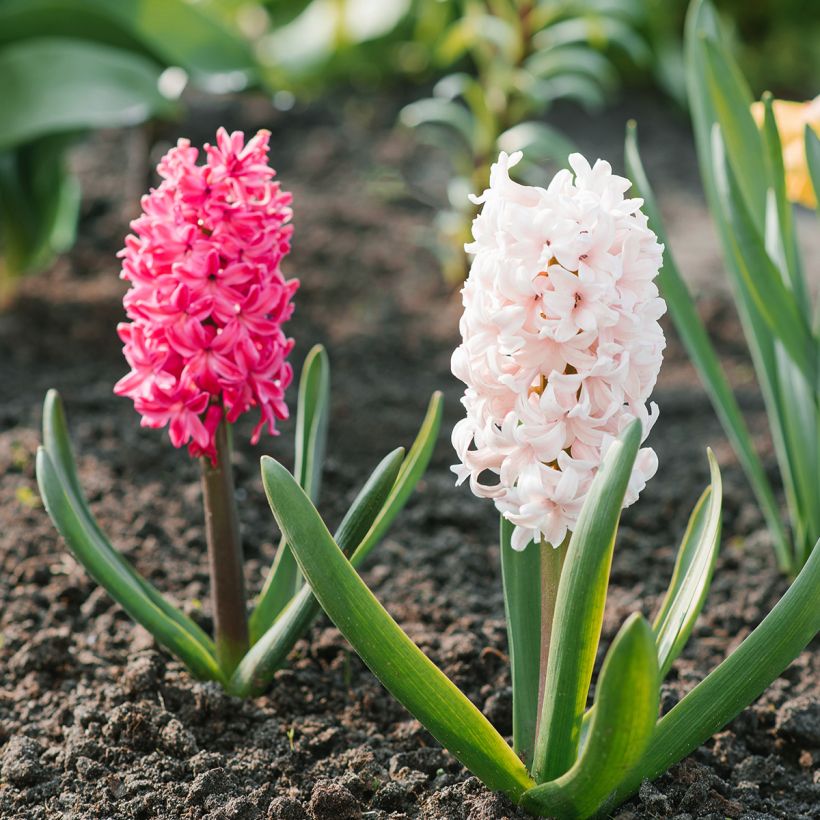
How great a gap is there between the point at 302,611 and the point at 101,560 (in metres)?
0.31

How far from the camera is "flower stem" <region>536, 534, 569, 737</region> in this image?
1463mm

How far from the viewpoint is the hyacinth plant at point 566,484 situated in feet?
4.16

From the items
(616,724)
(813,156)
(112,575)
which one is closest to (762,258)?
(813,156)

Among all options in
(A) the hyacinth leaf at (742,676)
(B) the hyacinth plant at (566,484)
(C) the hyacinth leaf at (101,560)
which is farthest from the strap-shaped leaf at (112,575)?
(A) the hyacinth leaf at (742,676)

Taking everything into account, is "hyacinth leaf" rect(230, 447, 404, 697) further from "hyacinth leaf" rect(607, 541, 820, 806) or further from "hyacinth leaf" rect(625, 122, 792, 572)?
"hyacinth leaf" rect(625, 122, 792, 572)

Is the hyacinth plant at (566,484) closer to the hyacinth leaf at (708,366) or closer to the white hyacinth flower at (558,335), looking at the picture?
the white hyacinth flower at (558,335)

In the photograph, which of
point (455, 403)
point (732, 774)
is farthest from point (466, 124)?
point (732, 774)

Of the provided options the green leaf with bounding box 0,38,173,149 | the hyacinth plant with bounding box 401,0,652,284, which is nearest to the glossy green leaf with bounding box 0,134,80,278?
the green leaf with bounding box 0,38,173,149

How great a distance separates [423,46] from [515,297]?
451 centimetres

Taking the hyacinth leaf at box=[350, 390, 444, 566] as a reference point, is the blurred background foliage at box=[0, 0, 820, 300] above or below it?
above

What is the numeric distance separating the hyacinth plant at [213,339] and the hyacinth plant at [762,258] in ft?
2.41

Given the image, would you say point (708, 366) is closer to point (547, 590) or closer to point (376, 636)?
point (547, 590)

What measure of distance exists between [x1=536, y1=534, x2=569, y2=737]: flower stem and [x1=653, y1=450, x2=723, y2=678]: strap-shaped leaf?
0.50ft

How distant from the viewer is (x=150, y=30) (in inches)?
147
